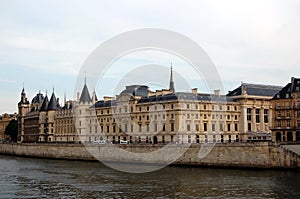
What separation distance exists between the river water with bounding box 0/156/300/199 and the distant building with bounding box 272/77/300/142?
1761 centimetres

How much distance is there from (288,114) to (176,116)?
2004cm

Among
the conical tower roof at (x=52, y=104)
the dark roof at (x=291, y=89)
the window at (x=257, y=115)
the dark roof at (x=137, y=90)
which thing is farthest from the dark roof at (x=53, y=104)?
the dark roof at (x=291, y=89)

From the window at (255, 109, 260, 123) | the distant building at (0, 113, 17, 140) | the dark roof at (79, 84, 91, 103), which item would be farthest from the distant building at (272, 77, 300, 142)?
the distant building at (0, 113, 17, 140)

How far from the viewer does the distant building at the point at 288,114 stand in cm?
6519

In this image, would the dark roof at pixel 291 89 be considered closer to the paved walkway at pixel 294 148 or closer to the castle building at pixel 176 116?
the castle building at pixel 176 116

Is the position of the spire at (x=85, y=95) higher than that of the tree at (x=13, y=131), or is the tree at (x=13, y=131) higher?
the spire at (x=85, y=95)

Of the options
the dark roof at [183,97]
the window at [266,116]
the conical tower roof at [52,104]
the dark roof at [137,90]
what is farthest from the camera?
the conical tower roof at [52,104]

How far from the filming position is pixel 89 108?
106 metres

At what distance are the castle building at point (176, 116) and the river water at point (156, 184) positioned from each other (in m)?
24.3

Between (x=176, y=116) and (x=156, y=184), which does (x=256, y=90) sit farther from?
(x=156, y=184)

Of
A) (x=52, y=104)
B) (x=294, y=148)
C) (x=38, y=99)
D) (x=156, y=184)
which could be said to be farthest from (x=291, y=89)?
(x=38, y=99)

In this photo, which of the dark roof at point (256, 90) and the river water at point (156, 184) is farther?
the dark roof at point (256, 90)

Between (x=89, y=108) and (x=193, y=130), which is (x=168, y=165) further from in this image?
(x=89, y=108)

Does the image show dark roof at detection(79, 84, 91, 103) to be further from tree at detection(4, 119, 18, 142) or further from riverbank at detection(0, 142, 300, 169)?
tree at detection(4, 119, 18, 142)
